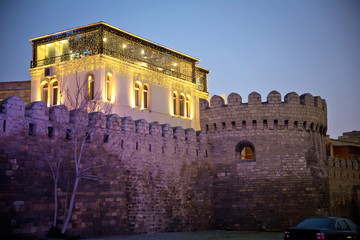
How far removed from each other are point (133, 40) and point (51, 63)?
570cm

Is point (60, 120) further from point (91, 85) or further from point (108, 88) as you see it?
point (108, 88)

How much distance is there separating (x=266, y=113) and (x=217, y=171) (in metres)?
3.42

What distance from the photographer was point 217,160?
21062mm

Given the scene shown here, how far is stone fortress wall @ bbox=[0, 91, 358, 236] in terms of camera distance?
54.8 ft

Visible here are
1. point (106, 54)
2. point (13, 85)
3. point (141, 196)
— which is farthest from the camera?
point (13, 85)

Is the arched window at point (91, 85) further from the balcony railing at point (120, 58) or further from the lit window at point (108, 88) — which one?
the balcony railing at point (120, 58)

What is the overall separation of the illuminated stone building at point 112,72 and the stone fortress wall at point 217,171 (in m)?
8.76

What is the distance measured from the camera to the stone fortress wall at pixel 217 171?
1670cm

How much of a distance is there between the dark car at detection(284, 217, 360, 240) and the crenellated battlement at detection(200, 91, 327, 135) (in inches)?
339

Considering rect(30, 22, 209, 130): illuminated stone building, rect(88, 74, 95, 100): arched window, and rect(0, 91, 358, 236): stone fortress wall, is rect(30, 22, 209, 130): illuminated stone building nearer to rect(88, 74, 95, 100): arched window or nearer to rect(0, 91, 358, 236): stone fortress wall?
rect(88, 74, 95, 100): arched window

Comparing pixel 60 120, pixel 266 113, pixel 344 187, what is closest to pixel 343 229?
pixel 60 120

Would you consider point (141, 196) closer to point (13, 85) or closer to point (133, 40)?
point (133, 40)

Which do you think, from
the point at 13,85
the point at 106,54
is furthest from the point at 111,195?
the point at 13,85

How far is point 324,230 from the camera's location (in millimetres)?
11086
